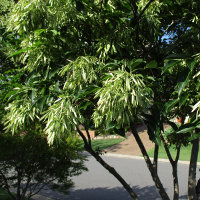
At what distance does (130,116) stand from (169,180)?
8.50 m

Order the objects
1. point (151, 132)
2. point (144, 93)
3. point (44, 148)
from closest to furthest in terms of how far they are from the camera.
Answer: point (144, 93) < point (151, 132) < point (44, 148)

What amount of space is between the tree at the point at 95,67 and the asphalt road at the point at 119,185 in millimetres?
5810

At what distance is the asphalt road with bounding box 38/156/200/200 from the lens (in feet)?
26.3

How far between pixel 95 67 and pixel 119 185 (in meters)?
8.06

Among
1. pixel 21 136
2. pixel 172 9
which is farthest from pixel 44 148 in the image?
pixel 172 9

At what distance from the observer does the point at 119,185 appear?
9.15 metres

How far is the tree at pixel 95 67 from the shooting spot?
158 centimetres

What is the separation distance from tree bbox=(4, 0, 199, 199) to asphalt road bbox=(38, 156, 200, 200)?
5810 millimetres

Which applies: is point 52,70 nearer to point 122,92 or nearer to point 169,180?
point 122,92

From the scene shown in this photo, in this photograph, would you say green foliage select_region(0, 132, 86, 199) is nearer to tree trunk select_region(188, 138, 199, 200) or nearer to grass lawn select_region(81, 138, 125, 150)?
tree trunk select_region(188, 138, 199, 200)

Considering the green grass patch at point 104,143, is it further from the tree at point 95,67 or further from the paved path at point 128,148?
the tree at point 95,67

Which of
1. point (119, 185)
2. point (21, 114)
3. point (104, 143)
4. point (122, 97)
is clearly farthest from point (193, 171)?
point (104, 143)

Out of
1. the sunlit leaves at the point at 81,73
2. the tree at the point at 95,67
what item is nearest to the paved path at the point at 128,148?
the tree at the point at 95,67

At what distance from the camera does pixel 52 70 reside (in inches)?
83.4
